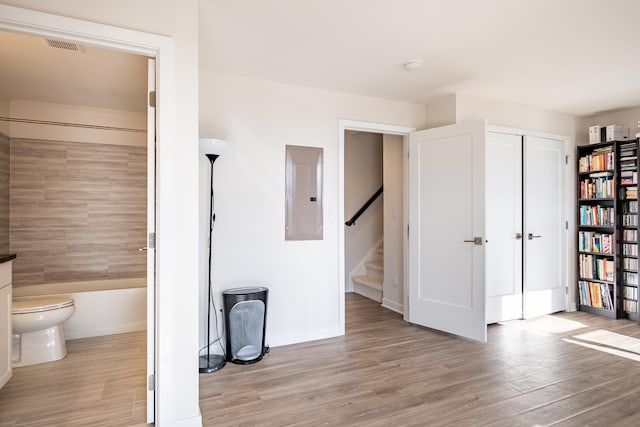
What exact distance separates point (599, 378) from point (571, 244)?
7.66 ft

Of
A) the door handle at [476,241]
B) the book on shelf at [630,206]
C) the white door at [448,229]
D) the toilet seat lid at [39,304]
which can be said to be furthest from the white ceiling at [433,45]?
the toilet seat lid at [39,304]

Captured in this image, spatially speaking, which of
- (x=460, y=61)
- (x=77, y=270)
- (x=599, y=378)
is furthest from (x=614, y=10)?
(x=77, y=270)

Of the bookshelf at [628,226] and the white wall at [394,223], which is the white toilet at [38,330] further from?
the bookshelf at [628,226]

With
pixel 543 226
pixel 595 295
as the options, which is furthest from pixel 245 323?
pixel 595 295

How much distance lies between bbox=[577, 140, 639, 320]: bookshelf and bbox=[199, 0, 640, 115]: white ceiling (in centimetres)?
85

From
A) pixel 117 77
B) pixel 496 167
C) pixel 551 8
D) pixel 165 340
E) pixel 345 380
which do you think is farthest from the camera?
pixel 496 167

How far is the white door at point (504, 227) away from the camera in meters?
3.87

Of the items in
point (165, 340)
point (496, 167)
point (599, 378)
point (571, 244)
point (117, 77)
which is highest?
point (117, 77)

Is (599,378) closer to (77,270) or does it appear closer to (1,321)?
→ (1,321)

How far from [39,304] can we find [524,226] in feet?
15.8

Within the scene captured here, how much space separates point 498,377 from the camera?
262 cm

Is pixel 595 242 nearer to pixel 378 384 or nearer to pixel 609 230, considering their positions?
pixel 609 230

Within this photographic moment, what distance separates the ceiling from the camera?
215 centimetres

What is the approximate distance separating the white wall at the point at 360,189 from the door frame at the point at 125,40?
12.5 feet
